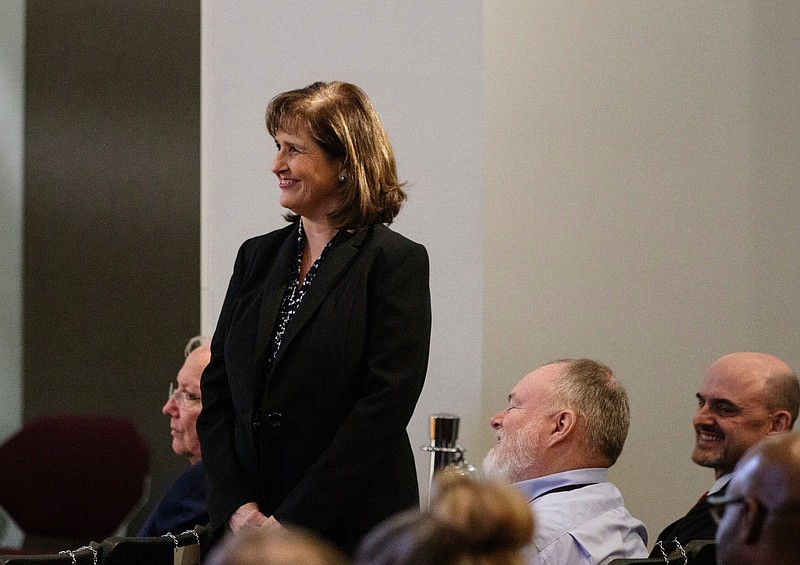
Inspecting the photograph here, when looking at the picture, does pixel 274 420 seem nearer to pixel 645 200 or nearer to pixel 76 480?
pixel 645 200

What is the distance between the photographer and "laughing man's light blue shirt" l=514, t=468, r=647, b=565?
94.7 inches

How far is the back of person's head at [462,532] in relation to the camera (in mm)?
906

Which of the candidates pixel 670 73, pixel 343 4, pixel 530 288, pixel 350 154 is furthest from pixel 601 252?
pixel 350 154

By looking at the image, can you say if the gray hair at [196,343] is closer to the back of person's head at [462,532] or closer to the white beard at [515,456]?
the white beard at [515,456]

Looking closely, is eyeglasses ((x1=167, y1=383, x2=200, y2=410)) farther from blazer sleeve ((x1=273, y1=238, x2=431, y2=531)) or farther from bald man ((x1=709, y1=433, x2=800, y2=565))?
bald man ((x1=709, y1=433, x2=800, y2=565))

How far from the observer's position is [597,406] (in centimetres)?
266

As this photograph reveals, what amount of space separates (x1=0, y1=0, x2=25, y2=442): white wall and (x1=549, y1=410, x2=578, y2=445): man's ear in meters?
4.33

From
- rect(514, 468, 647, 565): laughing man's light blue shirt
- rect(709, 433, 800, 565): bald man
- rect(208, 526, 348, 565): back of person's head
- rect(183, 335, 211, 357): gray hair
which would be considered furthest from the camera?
rect(183, 335, 211, 357): gray hair

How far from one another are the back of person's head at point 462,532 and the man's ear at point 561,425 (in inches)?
66.5

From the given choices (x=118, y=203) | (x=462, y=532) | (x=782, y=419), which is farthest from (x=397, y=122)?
(x=462, y=532)

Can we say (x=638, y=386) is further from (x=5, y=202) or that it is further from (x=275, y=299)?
(x=5, y=202)

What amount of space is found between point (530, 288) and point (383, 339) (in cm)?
143

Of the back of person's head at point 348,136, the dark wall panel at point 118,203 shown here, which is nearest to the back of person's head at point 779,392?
the back of person's head at point 348,136

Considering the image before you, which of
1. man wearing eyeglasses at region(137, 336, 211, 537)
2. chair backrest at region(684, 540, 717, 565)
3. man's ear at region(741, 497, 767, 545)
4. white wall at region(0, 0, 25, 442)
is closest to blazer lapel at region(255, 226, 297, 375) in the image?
man wearing eyeglasses at region(137, 336, 211, 537)
